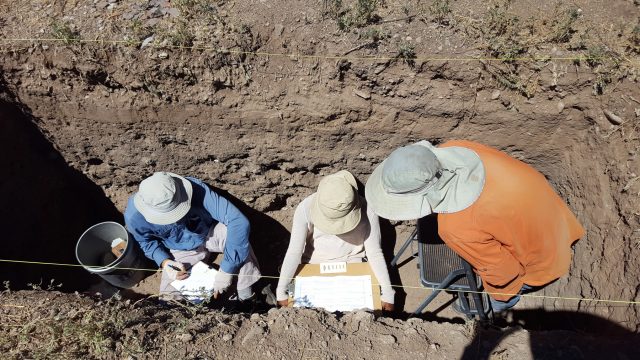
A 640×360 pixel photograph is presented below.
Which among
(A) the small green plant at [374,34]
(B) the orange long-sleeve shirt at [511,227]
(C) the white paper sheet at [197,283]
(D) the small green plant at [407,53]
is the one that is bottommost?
(C) the white paper sheet at [197,283]

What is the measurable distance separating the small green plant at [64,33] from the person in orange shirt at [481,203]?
2.75 meters

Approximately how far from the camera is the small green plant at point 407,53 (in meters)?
2.97

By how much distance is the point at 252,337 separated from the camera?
2422 millimetres

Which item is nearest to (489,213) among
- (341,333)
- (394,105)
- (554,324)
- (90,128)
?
(341,333)

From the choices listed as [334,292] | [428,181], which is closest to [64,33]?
[334,292]

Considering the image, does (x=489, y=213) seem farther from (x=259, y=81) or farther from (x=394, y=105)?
(x=259, y=81)

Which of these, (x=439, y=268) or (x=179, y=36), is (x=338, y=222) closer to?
(x=439, y=268)

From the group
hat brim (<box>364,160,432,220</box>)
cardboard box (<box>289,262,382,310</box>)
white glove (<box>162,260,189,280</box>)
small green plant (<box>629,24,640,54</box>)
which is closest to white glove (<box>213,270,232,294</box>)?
white glove (<box>162,260,189,280</box>)

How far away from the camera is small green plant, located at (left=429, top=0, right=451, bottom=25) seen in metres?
3.16

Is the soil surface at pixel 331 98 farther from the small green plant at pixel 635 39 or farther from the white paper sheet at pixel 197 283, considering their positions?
the white paper sheet at pixel 197 283

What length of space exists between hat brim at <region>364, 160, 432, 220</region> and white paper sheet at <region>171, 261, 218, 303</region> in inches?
65.1

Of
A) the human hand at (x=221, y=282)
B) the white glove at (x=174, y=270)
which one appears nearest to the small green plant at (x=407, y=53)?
the human hand at (x=221, y=282)

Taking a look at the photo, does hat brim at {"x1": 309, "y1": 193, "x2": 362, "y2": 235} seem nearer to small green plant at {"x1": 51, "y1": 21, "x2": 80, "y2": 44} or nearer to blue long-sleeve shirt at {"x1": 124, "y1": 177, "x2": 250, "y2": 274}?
blue long-sleeve shirt at {"x1": 124, "y1": 177, "x2": 250, "y2": 274}

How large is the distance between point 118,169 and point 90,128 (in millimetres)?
496
